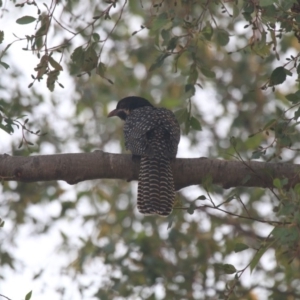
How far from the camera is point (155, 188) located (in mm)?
6617

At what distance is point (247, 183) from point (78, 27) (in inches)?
154

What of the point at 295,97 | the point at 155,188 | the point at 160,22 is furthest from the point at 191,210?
the point at 155,188

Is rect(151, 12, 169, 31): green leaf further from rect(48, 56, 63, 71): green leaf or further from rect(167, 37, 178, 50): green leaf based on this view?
rect(48, 56, 63, 71): green leaf

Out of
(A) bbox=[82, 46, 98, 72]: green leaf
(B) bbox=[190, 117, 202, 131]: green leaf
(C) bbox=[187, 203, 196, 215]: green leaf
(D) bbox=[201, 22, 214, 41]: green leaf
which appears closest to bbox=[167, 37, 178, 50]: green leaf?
(D) bbox=[201, 22, 214, 41]: green leaf

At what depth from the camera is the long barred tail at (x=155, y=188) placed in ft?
21.7

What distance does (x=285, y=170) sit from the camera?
6035mm

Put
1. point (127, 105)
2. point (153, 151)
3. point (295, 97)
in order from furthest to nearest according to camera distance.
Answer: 1. point (127, 105)
2. point (153, 151)
3. point (295, 97)

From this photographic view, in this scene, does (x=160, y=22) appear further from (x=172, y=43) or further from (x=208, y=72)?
(x=208, y=72)

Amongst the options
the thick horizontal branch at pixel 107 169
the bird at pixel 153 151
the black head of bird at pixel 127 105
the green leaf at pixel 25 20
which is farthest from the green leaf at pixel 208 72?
the black head of bird at pixel 127 105

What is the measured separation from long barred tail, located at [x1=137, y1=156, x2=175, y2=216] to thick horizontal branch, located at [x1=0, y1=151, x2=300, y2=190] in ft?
1.00

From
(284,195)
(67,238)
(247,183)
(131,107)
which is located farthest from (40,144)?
(284,195)

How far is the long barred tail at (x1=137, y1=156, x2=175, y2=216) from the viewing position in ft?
21.7

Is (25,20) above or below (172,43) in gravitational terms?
below

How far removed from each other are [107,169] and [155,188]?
0.71 m
